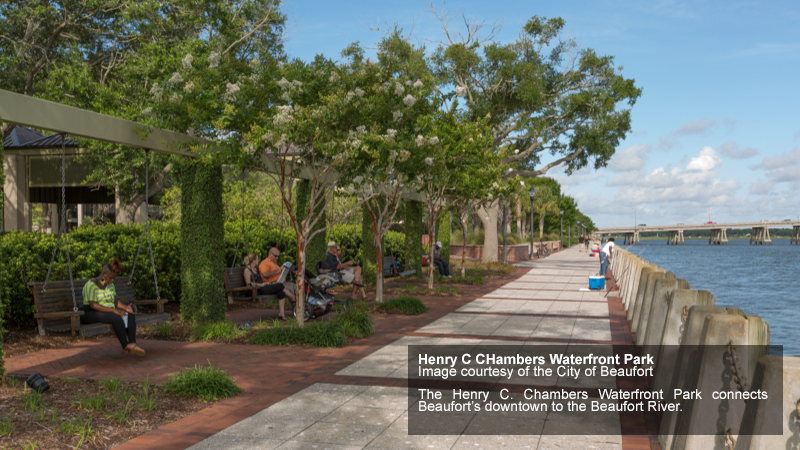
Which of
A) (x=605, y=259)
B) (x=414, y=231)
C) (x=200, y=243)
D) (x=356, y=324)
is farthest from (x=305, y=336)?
(x=605, y=259)

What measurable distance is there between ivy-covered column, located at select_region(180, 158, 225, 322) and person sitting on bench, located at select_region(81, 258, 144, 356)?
1439mm

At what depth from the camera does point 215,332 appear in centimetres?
902

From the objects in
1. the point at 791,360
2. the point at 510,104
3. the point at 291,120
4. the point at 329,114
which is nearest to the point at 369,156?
the point at 329,114

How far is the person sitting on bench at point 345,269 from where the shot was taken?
13773 mm

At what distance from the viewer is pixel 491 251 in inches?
1239

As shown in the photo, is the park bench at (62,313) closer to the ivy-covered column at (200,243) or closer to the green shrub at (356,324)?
the ivy-covered column at (200,243)

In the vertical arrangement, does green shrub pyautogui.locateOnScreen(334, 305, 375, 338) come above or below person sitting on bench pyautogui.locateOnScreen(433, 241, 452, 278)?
below

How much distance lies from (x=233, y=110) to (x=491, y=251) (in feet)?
79.7

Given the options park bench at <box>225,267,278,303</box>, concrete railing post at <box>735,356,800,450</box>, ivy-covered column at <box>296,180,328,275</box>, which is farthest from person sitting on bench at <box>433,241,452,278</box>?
concrete railing post at <box>735,356,800,450</box>

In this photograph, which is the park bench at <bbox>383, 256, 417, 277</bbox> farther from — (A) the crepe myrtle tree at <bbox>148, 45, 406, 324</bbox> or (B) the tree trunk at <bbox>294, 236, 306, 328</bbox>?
(A) the crepe myrtle tree at <bbox>148, 45, 406, 324</bbox>

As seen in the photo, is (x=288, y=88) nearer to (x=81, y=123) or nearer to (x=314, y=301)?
(x=81, y=123)

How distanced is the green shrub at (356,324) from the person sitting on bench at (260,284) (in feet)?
4.53

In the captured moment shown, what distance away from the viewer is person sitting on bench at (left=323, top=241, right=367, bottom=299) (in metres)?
13.8

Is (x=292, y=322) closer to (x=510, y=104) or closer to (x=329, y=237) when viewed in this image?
(x=329, y=237)
